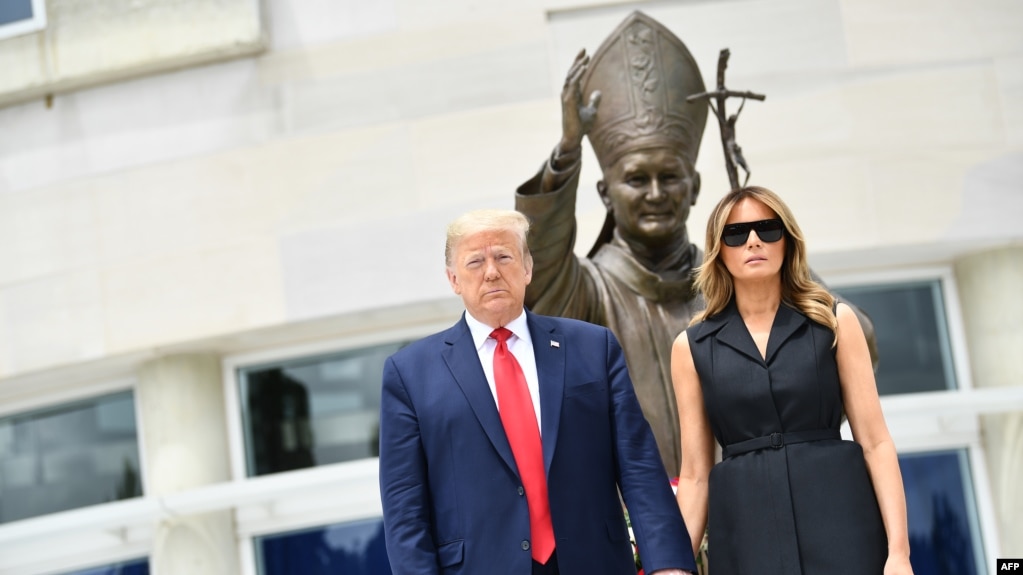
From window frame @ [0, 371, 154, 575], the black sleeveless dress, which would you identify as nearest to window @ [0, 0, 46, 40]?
window frame @ [0, 371, 154, 575]

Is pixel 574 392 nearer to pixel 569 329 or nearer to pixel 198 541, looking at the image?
pixel 569 329

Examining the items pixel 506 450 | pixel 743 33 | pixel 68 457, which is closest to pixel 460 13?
pixel 743 33

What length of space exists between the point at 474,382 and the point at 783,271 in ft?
2.37

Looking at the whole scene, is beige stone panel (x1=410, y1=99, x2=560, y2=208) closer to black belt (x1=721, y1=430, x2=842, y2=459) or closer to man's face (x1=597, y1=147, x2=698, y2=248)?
man's face (x1=597, y1=147, x2=698, y2=248)

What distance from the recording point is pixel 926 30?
7.46 meters

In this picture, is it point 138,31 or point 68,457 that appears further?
point 68,457

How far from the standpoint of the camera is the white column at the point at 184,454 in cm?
777

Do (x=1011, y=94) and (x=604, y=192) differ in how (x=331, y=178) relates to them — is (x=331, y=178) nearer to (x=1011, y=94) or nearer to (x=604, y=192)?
(x=604, y=192)

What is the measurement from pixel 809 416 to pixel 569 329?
0.51 m

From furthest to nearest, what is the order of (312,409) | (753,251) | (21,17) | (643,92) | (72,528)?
(21,17), (312,409), (72,528), (643,92), (753,251)

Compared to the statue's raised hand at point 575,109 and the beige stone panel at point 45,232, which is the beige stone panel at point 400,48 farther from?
the statue's raised hand at point 575,109

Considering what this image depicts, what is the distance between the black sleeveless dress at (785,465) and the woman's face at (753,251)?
10cm

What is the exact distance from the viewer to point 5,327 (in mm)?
7801

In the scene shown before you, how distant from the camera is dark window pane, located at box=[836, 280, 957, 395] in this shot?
773 centimetres
